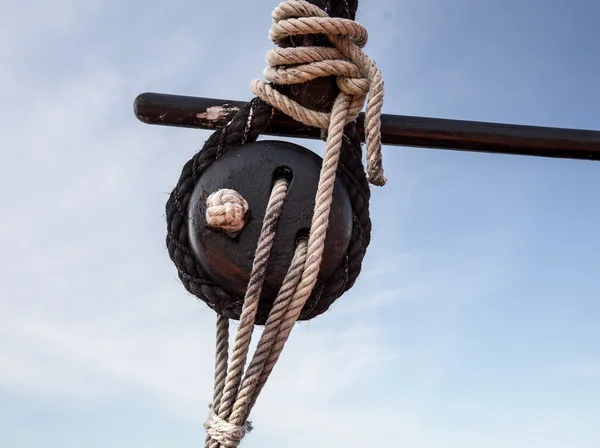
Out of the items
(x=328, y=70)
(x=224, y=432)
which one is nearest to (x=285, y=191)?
(x=328, y=70)

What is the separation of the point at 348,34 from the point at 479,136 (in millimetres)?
457

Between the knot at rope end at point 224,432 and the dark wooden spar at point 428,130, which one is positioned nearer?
the knot at rope end at point 224,432

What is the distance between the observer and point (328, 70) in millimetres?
1322

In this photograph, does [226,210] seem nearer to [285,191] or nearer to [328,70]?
[285,191]

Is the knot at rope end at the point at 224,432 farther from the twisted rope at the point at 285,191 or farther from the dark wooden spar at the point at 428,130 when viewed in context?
the dark wooden spar at the point at 428,130

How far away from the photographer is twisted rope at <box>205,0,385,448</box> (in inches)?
48.4

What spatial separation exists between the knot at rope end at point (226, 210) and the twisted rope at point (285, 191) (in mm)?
45

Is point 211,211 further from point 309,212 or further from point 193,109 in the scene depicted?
point 193,109

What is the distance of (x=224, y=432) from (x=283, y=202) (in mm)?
409

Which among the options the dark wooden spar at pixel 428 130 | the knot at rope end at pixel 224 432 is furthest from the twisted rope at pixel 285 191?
the dark wooden spar at pixel 428 130

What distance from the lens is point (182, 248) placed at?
1.34 m

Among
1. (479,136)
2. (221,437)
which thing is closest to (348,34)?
(479,136)

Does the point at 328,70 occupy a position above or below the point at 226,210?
above

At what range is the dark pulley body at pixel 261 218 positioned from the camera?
1.25 m
